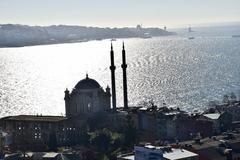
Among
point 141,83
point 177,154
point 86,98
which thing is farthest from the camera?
point 141,83

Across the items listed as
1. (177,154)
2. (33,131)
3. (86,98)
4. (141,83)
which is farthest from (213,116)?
(141,83)

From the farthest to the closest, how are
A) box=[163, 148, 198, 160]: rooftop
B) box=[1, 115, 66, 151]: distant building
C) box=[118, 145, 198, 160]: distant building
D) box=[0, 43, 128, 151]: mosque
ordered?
1. box=[0, 43, 128, 151]: mosque
2. box=[1, 115, 66, 151]: distant building
3. box=[163, 148, 198, 160]: rooftop
4. box=[118, 145, 198, 160]: distant building

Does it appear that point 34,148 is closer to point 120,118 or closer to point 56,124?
point 56,124

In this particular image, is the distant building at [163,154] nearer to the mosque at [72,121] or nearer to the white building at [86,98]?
the mosque at [72,121]

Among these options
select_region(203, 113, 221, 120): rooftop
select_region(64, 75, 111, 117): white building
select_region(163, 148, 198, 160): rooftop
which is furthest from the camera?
select_region(203, 113, 221, 120): rooftop

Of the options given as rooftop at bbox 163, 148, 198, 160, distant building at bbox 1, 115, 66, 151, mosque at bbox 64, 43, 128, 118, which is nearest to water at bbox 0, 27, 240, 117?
distant building at bbox 1, 115, 66, 151

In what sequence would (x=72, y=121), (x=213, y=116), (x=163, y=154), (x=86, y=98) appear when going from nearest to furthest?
(x=163, y=154), (x=72, y=121), (x=86, y=98), (x=213, y=116)

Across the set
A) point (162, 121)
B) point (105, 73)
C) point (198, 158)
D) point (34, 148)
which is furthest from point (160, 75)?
point (198, 158)

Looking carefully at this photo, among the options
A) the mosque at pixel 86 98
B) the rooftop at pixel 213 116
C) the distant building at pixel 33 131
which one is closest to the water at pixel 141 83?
the rooftop at pixel 213 116

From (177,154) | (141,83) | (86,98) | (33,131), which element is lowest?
(141,83)

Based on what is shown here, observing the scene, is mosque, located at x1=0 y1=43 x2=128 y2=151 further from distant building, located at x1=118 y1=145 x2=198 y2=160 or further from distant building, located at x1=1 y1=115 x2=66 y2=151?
distant building, located at x1=118 y1=145 x2=198 y2=160

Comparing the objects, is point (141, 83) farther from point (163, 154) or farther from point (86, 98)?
point (163, 154)
